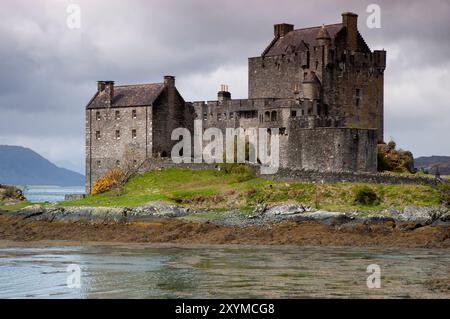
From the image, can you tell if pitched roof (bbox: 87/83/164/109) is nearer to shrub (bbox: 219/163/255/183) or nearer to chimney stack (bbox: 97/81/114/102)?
chimney stack (bbox: 97/81/114/102)

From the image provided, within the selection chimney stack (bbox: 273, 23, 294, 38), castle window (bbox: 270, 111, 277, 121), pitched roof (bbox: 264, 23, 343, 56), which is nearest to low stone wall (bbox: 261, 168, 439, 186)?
castle window (bbox: 270, 111, 277, 121)

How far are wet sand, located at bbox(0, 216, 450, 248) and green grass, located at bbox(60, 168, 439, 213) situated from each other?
362cm

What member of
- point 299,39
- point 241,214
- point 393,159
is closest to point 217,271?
point 241,214

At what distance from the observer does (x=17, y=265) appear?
143ft

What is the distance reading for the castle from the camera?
2918 inches

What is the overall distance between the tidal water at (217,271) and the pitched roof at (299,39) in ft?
96.0

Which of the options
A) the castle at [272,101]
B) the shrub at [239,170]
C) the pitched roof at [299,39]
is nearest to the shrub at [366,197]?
the shrub at [239,170]

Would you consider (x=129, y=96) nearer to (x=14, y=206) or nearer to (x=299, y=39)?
(x=299, y=39)

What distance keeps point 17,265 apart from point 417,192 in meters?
24.8

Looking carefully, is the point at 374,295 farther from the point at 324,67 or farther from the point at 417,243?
the point at 324,67

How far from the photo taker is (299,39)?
7831cm

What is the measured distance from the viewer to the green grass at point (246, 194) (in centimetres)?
5784

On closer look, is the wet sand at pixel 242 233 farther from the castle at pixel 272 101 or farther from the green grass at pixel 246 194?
the castle at pixel 272 101
